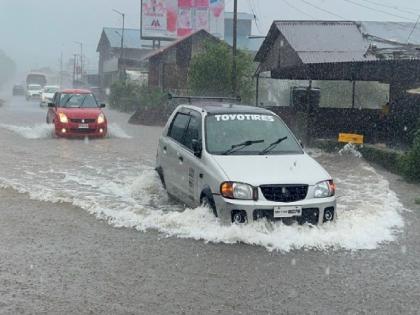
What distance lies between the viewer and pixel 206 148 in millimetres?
8516

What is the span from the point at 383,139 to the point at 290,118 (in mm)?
3617

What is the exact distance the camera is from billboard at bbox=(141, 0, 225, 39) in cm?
5600

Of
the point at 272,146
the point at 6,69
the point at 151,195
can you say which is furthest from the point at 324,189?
the point at 6,69

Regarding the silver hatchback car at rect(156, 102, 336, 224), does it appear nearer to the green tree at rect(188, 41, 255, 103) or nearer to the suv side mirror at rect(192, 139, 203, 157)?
the suv side mirror at rect(192, 139, 203, 157)

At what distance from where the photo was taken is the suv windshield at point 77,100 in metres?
22.0

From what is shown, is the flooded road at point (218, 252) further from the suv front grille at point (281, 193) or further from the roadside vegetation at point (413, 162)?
the roadside vegetation at point (413, 162)

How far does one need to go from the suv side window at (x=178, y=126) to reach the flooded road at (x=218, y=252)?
108 centimetres

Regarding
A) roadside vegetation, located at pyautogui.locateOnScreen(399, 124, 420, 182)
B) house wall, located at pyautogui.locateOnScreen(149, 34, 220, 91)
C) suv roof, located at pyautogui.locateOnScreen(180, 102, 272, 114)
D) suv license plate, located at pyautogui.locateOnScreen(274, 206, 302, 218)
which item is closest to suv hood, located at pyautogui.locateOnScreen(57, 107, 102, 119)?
roadside vegetation, located at pyautogui.locateOnScreen(399, 124, 420, 182)

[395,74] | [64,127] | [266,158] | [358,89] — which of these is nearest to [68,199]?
[266,158]

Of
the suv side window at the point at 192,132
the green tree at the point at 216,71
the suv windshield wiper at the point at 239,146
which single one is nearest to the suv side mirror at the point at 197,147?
the suv side window at the point at 192,132

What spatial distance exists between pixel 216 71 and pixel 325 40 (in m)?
10.5

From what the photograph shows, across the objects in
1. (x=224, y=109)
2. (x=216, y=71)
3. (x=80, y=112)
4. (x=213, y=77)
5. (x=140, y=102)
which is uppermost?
(x=216, y=71)

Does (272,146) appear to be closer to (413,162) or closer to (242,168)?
(242,168)

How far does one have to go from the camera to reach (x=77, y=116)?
68.7ft
